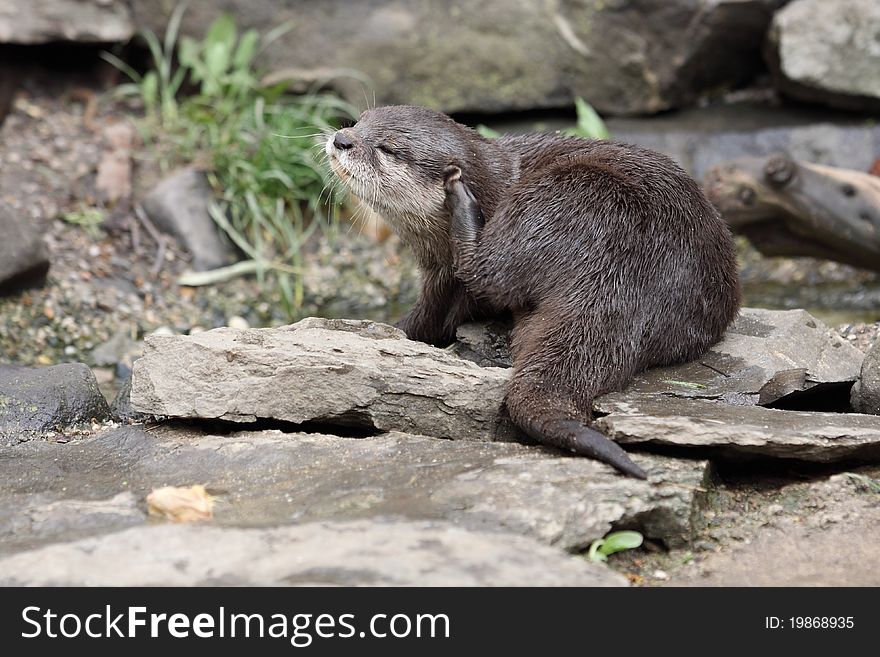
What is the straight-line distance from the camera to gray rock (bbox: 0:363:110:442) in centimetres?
303

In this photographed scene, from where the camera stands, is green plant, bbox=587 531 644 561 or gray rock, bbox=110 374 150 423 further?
gray rock, bbox=110 374 150 423

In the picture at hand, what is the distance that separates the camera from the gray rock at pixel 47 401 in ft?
9.93

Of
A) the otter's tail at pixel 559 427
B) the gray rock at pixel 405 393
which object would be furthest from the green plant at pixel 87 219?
the otter's tail at pixel 559 427

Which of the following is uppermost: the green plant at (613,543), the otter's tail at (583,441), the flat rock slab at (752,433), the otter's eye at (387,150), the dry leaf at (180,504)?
the otter's eye at (387,150)

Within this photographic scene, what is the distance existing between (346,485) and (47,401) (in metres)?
1.14

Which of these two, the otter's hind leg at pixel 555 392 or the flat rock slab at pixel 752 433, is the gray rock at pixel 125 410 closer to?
the otter's hind leg at pixel 555 392

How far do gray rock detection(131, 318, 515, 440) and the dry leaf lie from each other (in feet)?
1.63

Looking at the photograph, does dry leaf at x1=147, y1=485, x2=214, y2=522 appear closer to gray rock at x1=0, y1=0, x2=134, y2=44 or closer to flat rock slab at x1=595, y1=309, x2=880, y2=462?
flat rock slab at x1=595, y1=309, x2=880, y2=462

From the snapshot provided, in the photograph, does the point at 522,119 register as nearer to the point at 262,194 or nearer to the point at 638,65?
the point at 638,65

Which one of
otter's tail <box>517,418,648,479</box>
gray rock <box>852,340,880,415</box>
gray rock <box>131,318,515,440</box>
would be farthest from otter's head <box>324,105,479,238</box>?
gray rock <box>852,340,880,415</box>

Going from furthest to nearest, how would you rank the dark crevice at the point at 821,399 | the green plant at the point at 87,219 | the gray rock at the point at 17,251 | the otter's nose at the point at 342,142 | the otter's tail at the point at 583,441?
the green plant at the point at 87,219, the gray rock at the point at 17,251, the otter's nose at the point at 342,142, the dark crevice at the point at 821,399, the otter's tail at the point at 583,441

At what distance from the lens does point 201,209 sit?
5410 mm

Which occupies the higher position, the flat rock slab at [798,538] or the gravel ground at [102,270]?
the flat rock slab at [798,538]
